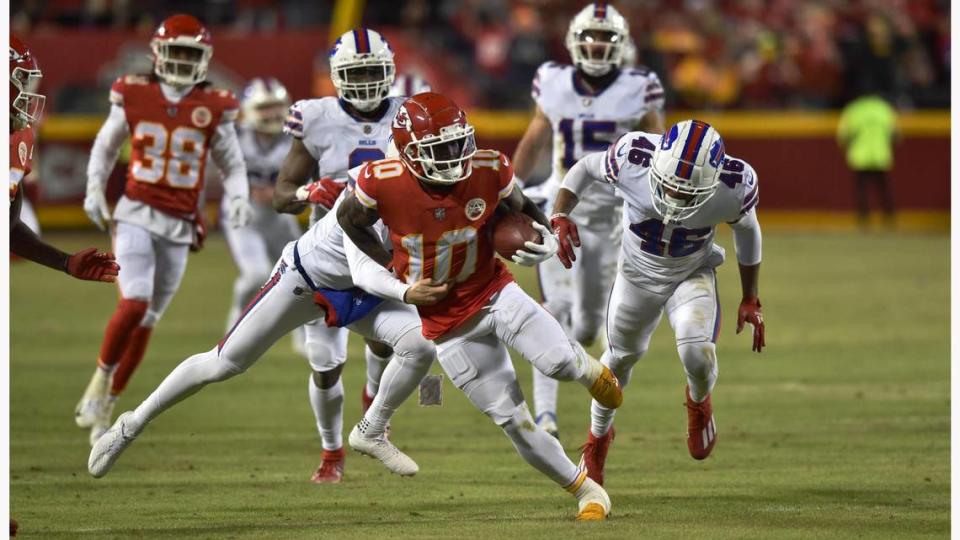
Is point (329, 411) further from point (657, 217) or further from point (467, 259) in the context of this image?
point (657, 217)

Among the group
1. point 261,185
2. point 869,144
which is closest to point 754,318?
point 261,185

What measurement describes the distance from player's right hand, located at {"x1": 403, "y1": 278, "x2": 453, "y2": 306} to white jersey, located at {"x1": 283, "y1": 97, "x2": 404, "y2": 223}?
1493mm

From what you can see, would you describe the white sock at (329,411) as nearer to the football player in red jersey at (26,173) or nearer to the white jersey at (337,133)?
the white jersey at (337,133)

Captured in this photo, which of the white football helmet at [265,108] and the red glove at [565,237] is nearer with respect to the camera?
the red glove at [565,237]

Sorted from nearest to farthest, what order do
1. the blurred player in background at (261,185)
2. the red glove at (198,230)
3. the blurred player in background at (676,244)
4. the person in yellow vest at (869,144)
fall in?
the blurred player in background at (676,244)
the red glove at (198,230)
the blurred player in background at (261,185)
the person in yellow vest at (869,144)

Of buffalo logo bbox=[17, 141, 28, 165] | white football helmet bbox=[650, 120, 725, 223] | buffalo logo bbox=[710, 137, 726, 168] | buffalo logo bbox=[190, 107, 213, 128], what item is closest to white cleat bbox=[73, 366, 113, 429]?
buffalo logo bbox=[190, 107, 213, 128]

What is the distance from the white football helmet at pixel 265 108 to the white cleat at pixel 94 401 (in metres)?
2.77

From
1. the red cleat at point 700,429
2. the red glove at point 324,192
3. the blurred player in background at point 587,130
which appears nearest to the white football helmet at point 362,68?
the red glove at point 324,192

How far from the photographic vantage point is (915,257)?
A: 1634 cm

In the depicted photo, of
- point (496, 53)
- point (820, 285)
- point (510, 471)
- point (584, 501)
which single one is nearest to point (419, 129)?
point (584, 501)

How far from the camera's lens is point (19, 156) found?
5.60 m

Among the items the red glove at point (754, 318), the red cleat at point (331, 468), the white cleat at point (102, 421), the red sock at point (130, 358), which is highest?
the red glove at point (754, 318)

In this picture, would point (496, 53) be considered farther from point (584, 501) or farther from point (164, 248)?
point (584, 501)

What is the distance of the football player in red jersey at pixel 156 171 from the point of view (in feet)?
26.0
